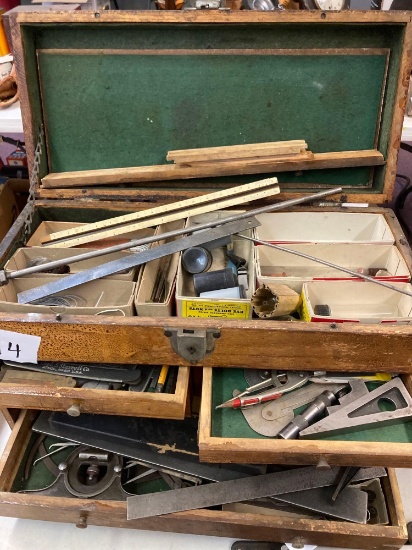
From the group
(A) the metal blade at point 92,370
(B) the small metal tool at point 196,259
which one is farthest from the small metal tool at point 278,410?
(B) the small metal tool at point 196,259

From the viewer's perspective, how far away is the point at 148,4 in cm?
193

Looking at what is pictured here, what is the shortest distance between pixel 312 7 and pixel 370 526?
5.17ft

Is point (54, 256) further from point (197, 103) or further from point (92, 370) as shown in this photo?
point (197, 103)

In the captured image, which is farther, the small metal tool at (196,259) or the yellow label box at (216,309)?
the small metal tool at (196,259)

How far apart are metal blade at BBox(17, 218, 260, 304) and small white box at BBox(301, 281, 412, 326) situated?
255mm

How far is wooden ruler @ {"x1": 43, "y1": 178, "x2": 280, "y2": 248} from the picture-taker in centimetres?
133

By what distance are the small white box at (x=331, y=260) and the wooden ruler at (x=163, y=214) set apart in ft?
0.55

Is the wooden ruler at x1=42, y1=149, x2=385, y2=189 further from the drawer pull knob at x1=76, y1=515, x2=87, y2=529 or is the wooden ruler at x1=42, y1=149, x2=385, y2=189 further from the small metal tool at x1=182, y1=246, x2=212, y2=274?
the drawer pull knob at x1=76, y1=515, x2=87, y2=529

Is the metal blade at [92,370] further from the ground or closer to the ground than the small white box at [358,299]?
closer to the ground

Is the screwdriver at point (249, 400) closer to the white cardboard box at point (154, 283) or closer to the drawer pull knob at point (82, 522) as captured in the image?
the white cardboard box at point (154, 283)

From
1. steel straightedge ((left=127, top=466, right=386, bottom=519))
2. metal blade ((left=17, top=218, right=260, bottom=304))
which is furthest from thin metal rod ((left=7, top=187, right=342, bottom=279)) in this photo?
steel straightedge ((left=127, top=466, right=386, bottom=519))

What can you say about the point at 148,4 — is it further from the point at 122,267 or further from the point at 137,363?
the point at 137,363

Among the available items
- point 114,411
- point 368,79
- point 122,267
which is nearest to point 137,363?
point 114,411

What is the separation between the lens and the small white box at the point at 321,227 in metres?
1.43
